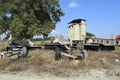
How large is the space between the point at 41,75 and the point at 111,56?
266 inches

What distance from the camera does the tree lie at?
A: 25.8 meters

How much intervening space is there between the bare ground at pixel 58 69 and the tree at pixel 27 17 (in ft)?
33.3

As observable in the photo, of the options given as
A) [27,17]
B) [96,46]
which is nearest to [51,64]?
[96,46]

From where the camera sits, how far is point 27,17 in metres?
25.8

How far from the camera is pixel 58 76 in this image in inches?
445

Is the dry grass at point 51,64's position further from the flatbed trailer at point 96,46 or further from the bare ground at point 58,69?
the flatbed trailer at point 96,46

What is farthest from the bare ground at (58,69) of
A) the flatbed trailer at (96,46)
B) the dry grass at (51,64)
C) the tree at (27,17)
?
the tree at (27,17)

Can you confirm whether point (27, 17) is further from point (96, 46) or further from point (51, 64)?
point (51, 64)

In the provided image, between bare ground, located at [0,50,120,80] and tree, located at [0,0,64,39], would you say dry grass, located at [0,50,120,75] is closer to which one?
bare ground, located at [0,50,120,80]

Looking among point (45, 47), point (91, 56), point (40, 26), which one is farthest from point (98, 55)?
point (40, 26)

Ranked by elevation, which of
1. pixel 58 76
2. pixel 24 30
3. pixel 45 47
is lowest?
pixel 58 76

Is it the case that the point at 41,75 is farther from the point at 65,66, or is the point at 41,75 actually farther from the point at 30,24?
the point at 30,24

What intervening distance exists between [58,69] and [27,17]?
14.2m

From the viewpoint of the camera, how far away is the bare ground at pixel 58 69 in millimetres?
11227
